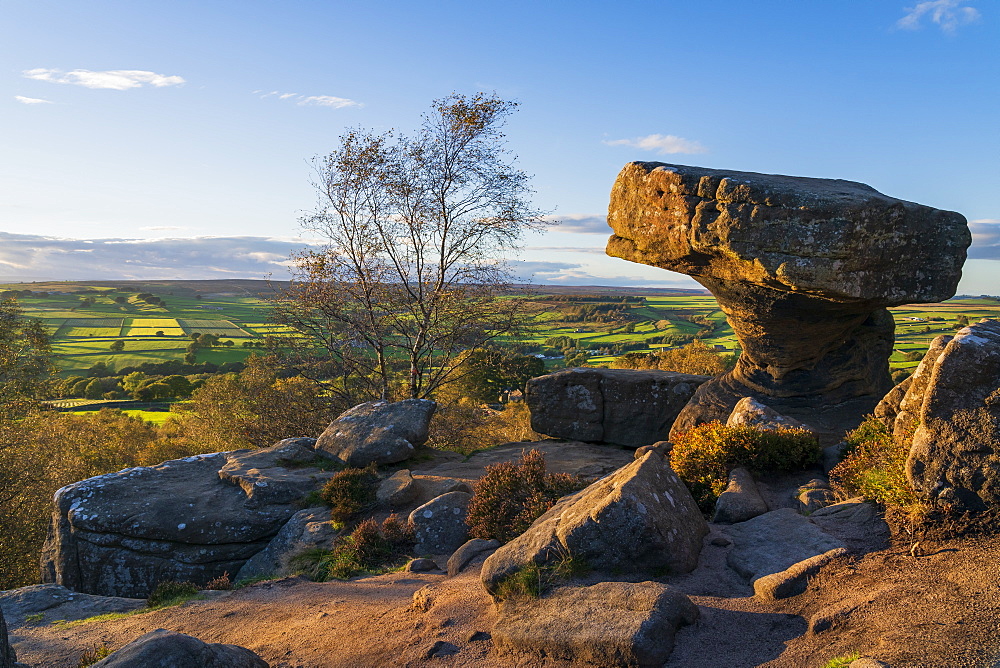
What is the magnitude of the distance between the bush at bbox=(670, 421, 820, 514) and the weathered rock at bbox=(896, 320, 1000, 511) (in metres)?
4.27

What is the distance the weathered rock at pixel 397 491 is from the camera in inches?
549

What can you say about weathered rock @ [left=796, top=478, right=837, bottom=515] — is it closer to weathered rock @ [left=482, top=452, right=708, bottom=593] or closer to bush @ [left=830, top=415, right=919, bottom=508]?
bush @ [left=830, top=415, right=919, bottom=508]

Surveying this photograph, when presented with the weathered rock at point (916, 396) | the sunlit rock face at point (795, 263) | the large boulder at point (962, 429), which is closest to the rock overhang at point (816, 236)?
the sunlit rock face at point (795, 263)

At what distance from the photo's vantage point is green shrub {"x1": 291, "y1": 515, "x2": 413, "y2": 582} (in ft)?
37.0

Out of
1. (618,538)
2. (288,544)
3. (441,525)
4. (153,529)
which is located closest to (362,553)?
(441,525)

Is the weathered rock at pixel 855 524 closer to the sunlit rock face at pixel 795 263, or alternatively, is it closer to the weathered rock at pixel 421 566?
the sunlit rock face at pixel 795 263

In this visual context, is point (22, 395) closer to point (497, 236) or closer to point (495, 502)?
point (497, 236)

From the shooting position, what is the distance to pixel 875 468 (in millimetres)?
8891

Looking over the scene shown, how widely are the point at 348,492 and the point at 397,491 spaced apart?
1.15m

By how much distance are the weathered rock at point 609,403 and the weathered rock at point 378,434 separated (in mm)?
4931

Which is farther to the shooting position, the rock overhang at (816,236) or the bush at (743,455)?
the rock overhang at (816,236)

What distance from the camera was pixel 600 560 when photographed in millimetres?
7805

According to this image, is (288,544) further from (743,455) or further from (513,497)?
(743,455)

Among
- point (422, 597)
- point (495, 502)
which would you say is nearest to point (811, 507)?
point (495, 502)
